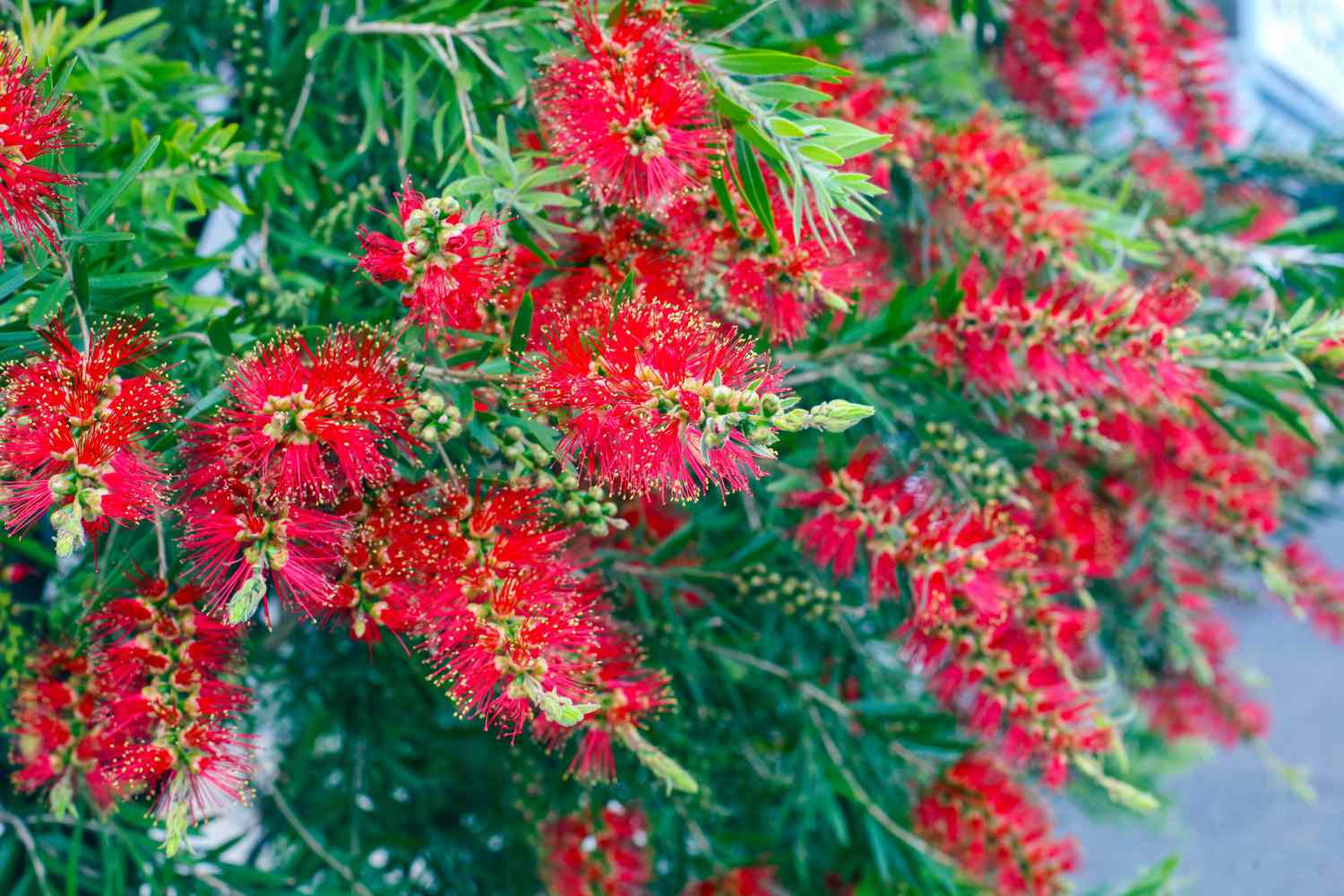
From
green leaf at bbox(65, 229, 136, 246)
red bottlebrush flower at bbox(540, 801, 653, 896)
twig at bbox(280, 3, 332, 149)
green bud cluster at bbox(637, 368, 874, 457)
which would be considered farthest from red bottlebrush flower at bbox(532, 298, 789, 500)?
red bottlebrush flower at bbox(540, 801, 653, 896)

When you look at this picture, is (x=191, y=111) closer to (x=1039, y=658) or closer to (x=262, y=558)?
(x=262, y=558)

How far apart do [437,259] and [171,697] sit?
50 centimetres

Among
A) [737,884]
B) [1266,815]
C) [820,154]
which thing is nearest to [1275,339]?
[820,154]

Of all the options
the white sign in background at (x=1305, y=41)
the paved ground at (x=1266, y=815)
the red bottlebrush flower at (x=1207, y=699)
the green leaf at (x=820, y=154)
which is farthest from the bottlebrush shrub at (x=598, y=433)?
the white sign in background at (x=1305, y=41)

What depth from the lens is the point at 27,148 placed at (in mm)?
925

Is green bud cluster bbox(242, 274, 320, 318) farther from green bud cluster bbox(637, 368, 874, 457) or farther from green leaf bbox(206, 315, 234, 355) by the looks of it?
green bud cluster bbox(637, 368, 874, 457)

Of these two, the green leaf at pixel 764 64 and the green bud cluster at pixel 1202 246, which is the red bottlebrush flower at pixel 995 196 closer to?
the green bud cluster at pixel 1202 246

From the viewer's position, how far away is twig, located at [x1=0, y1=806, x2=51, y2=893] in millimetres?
1422

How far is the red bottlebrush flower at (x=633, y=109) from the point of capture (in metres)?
1.04

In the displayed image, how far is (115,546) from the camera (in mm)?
1232

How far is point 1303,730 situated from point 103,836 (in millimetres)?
5657

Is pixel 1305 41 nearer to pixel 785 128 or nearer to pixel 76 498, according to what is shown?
pixel 785 128

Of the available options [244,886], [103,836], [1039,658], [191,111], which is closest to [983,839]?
[1039,658]

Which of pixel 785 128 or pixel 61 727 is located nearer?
pixel 785 128
